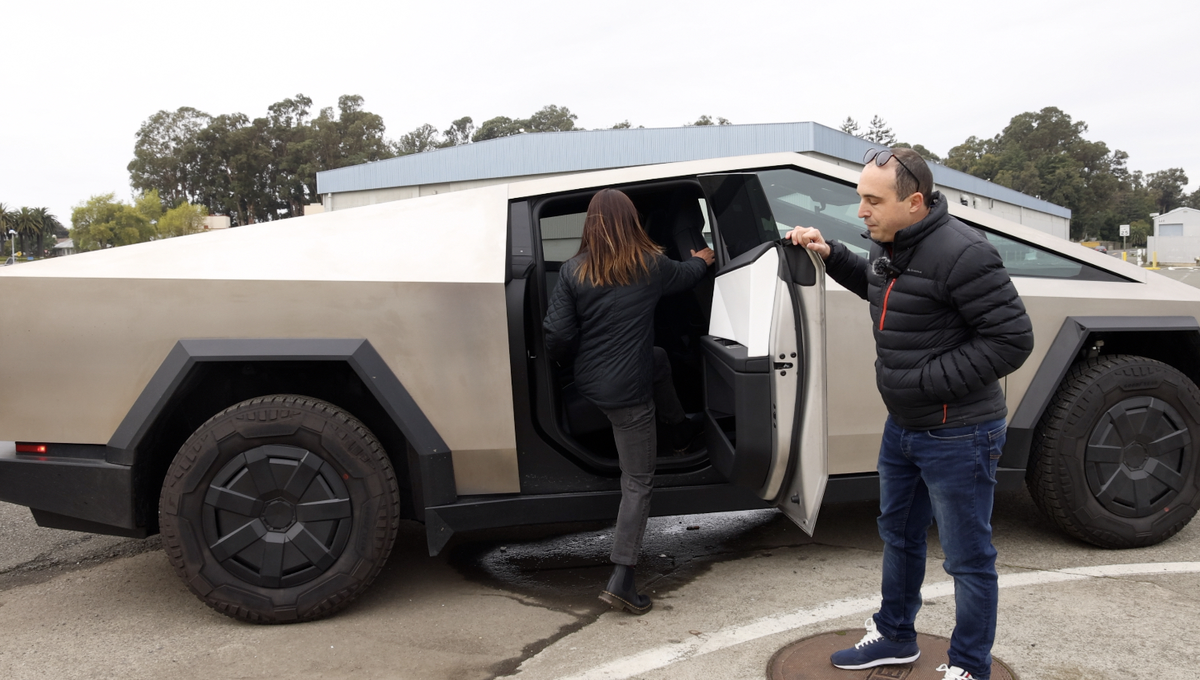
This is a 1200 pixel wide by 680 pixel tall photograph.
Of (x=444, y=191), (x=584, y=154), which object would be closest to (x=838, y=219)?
(x=584, y=154)

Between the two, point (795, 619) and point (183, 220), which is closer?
point (795, 619)

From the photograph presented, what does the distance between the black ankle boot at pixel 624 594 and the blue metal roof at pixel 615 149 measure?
23.2m

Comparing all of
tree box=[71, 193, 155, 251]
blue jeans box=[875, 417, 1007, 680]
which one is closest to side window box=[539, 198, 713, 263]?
blue jeans box=[875, 417, 1007, 680]

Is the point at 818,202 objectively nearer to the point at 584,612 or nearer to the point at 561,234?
the point at 561,234

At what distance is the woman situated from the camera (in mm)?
2924

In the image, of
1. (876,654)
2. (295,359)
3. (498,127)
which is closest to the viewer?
(876,654)

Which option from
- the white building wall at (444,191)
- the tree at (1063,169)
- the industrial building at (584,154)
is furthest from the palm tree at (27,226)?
the tree at (1063,169)

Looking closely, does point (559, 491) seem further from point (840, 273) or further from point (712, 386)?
point (840, 273)

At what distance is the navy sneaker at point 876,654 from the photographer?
2469mm

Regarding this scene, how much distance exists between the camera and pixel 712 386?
311 centimetres

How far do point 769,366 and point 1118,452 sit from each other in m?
1.74

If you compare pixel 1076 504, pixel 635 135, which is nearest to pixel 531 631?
pixel 1076 504

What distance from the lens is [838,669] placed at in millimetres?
2484

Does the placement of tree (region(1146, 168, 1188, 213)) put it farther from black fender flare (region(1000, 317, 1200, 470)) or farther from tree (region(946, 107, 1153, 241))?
black fender flare (region(1000, 317, 1200, 470))
